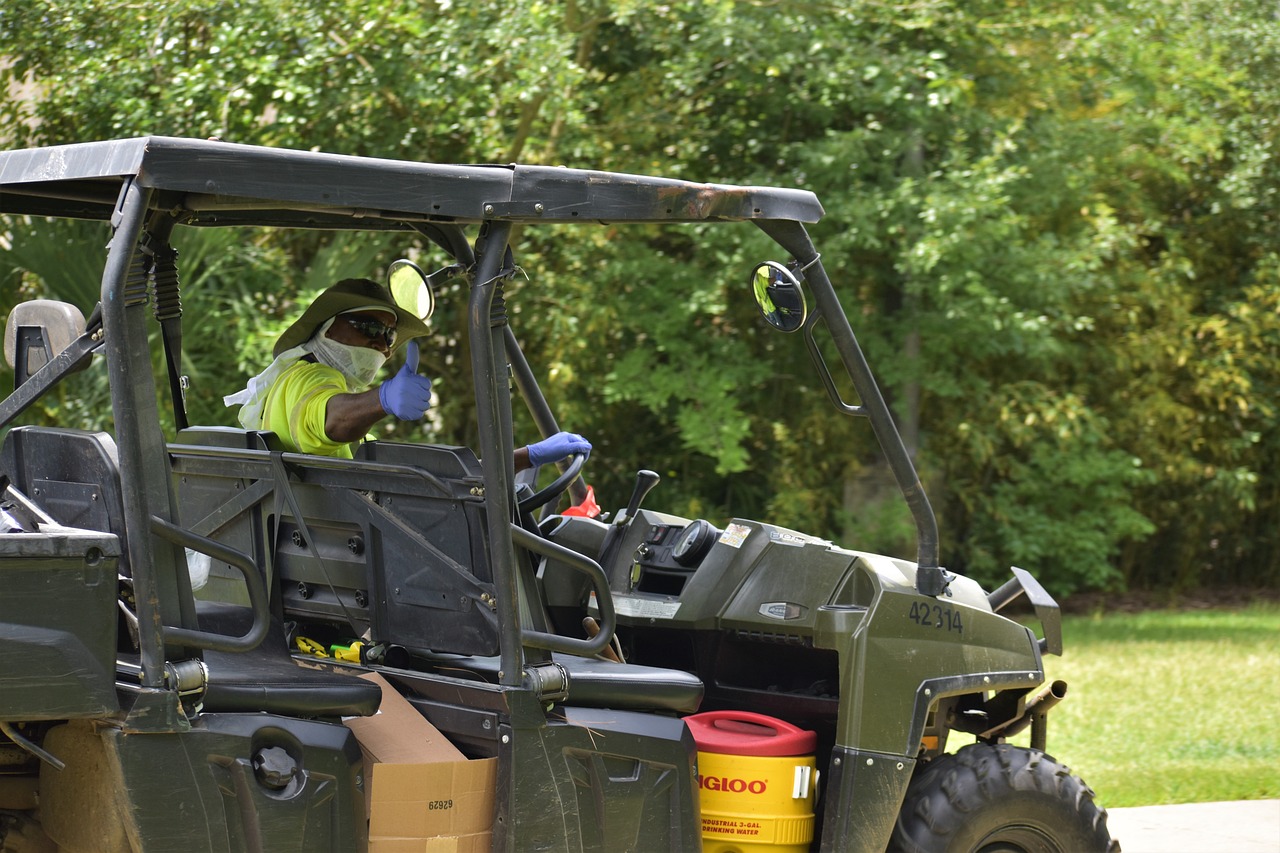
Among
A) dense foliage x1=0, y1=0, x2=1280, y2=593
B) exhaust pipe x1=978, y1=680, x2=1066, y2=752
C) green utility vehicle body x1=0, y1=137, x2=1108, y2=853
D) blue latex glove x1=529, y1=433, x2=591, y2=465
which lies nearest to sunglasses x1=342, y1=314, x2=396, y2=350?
green utility vehicle body x1=0, y1=137, x2=1108, y2=853

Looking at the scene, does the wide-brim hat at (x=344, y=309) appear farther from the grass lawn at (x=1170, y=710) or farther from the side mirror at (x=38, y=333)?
the grass lawn at (x=1170, y=710)

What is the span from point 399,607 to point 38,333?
3.40ft

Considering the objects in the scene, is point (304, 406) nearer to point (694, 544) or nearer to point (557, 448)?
point (557, 448)

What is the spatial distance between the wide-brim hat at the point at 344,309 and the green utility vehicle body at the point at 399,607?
186 millimetres

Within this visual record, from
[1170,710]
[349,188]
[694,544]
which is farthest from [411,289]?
[1170,710]

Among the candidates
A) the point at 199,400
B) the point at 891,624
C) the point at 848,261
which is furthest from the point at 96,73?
the point at 891,624

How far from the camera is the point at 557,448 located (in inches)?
164

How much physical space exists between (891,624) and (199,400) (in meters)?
5.78

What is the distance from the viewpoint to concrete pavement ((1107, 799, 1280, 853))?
5785mm

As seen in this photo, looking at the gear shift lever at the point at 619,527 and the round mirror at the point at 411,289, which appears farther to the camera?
the gear shift lever at the point at 619,527

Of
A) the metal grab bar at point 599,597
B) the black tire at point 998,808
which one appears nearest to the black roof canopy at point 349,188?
the metal grab bar at point 599,597

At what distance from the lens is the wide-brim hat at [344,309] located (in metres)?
4.14

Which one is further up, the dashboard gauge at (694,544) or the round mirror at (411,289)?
the round mirror at (411,289)

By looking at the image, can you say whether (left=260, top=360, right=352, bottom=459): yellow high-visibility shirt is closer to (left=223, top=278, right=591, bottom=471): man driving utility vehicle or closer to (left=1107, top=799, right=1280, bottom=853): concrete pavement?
(left=223, top=278, right=591, bottom=471): man driving utility vehicle
